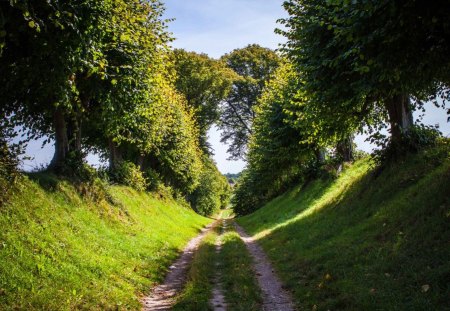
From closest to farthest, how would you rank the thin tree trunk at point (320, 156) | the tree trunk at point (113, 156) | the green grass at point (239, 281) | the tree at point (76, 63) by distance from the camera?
1. the green grass at point (239, 281)
2. the tree at point (76, 63)
3. the tree trunk at point (113, 156)
4. the thin tree trunk at point (320, 156)

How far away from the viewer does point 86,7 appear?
43.4ft

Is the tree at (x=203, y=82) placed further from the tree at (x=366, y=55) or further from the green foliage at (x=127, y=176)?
the tree at (x=366, y=55)

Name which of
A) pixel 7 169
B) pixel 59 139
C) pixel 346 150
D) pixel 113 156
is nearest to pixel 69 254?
pixel 7 169

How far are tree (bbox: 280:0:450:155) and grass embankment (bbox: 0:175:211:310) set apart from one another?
9.63 metres

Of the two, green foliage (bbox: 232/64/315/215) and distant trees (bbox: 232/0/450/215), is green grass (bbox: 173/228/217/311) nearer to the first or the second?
distant trees (bbox: 232/0/450/215)

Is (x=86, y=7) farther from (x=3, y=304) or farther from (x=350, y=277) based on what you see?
(x=350, y=277)

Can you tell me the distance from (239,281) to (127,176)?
Answer: 20187 millimetres

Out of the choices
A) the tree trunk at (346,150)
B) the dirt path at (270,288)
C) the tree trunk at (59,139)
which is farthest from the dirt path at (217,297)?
the tree trunk at (346,150)

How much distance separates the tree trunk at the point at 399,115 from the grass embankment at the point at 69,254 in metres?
13.1

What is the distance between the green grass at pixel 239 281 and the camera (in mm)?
11195

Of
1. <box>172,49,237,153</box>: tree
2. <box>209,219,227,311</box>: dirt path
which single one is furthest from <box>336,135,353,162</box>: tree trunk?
<box>172,49,237,153</box>: tree

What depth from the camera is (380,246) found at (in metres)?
13.2

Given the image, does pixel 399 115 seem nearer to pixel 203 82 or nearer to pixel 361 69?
pixel 361 69

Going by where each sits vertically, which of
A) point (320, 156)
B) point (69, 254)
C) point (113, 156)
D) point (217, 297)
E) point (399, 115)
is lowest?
point (217, 297)
